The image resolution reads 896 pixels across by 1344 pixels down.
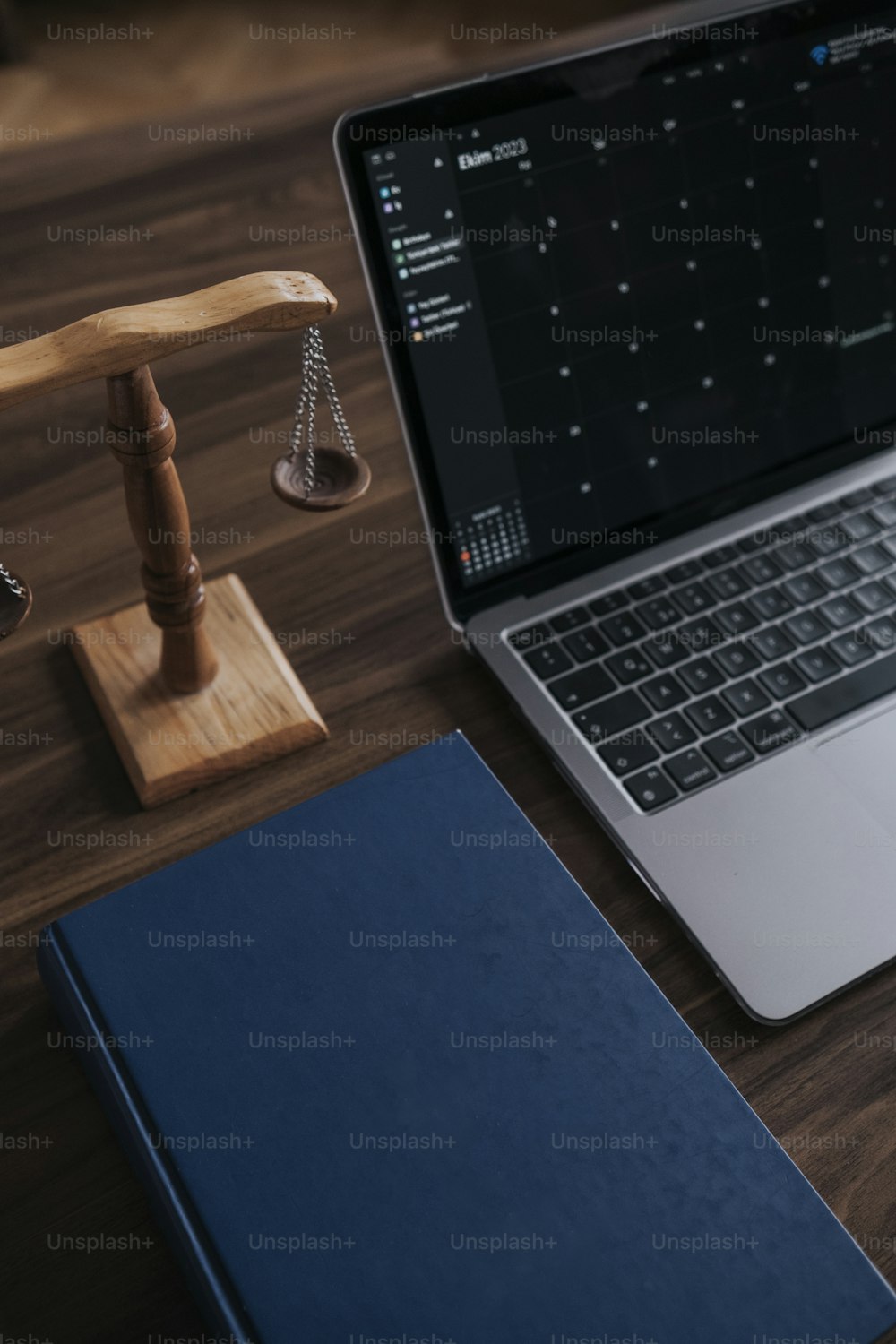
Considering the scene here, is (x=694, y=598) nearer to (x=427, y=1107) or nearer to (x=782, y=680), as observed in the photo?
(x=782, y=680)

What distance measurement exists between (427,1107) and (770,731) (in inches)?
12.0

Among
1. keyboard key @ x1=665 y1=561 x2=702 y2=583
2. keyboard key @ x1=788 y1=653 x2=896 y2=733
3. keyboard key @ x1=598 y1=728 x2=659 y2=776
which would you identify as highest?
keyboard key @ x1=665 y1=561 x2=702 y2=583

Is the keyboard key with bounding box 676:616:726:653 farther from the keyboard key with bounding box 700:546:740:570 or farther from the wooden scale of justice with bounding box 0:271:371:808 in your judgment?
the wooden scale of justice with bounding box 0:271:371:808

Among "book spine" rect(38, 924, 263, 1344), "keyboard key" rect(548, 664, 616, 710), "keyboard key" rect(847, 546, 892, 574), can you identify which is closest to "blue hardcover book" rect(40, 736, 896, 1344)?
"book spine" rect(38, 924, 263, 1344)

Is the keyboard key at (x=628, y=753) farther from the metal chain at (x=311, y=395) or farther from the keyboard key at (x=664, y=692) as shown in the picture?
the metal chain at (x=311, y=395)

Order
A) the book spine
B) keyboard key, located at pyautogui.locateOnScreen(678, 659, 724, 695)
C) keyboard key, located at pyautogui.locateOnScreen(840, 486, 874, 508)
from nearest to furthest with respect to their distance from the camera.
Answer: the book spine < keyboard key, located at pyautogui.locateOnScreen(678, 659, 724, 695) < keyboard key, located at pyautogui.locateOnScreen(840, 486, 874, 508)

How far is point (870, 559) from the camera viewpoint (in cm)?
82

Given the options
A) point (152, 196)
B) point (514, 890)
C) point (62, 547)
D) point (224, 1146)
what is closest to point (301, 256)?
point (152, 196)

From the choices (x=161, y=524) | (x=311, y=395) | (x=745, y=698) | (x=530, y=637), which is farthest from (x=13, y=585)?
(x=745, y=698)

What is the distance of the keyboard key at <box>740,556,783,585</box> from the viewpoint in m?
0.81

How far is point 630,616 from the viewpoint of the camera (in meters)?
0.78

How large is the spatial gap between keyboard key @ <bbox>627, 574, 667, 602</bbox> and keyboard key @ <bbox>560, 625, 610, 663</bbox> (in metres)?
0.04

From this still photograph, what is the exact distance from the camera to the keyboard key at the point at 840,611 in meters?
0.78

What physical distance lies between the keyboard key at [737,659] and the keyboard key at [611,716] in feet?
0.20
